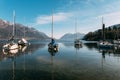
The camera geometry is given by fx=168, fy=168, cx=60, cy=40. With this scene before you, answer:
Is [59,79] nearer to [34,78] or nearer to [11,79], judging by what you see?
[34,78]

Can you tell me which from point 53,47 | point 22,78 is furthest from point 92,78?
point 53,47

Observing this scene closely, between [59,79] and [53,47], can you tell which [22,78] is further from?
[53,47]

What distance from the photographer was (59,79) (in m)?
27.2

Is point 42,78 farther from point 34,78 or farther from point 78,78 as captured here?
point 78,78

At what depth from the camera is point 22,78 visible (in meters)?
27.8

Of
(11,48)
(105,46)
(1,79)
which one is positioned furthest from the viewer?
(105,46)

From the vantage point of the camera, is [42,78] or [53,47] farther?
[53,47]

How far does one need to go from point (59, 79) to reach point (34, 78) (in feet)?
13.7

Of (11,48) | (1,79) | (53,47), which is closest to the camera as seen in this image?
(1,79)

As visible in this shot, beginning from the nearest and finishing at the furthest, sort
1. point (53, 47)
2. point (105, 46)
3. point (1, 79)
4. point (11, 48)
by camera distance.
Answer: point (1, 79) → point (11, 48) → point (53, 47) → point (105, 46)

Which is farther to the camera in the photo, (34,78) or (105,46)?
(105,46)

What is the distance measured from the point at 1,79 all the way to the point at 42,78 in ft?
21.3

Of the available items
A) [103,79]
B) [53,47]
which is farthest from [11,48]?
[103,79]

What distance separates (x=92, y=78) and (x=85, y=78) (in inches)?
45.9
